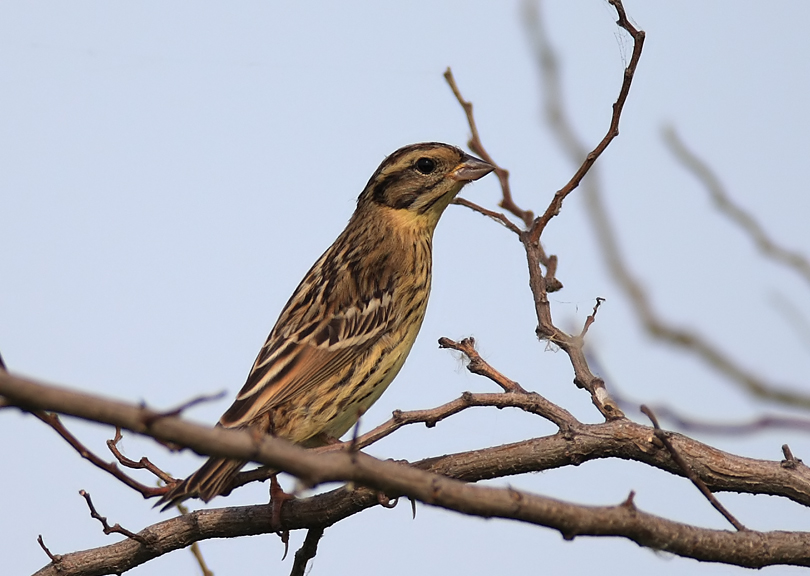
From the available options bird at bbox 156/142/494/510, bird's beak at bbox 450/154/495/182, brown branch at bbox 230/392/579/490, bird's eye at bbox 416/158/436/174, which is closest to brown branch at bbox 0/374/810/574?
brown branch at bbox 230/392/579/490

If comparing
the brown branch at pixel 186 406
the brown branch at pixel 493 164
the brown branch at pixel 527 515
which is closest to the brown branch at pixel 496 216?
the brown branch at pixel 493 164

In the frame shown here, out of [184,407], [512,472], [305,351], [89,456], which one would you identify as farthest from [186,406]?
[305,351]

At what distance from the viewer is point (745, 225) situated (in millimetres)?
4234

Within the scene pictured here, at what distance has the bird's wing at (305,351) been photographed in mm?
5832

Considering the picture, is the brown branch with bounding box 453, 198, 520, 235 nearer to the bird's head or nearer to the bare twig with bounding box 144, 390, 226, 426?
the bird's head

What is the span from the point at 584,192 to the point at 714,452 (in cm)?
126

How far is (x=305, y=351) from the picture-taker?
6285mm

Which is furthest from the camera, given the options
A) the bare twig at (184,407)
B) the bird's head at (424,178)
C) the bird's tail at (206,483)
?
the bird's head at (424,178)

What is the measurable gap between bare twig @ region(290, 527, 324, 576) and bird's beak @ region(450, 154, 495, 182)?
2.70 meters

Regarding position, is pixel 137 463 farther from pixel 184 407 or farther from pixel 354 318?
pixel 184 407

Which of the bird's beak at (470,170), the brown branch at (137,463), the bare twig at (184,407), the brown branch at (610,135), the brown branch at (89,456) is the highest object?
the bird's beak at (470,170)

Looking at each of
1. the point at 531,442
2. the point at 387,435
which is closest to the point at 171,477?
the point at 387,435

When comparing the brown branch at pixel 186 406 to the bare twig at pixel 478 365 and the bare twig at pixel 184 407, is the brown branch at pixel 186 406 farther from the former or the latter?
the bare twig at pixel 478 365

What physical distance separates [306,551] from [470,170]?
2871mm
